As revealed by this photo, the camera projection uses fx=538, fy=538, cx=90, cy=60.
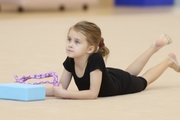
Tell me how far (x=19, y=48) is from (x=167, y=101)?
2.05 meters

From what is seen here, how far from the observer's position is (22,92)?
242 cm

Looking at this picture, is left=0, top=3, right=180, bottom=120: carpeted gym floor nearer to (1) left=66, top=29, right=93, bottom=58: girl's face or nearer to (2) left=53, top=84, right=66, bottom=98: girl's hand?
(2) left=53, top=84, right=66, bottom=98: girl's hand

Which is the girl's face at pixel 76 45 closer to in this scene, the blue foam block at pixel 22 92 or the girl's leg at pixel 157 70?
the blue foam block at pixel 22 92

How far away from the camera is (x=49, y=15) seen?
762 centimetres

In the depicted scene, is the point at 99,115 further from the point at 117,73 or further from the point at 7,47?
the point at 7,47

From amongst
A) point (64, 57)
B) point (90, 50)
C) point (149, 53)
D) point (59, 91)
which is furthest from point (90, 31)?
point (64, 57)

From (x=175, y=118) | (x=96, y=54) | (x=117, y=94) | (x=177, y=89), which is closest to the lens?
(x=175, y=118)

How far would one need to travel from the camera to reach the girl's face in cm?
249

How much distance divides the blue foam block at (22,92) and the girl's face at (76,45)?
0.21 m

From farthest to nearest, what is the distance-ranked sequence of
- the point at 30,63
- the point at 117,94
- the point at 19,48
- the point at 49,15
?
the point at 49,15, the point at 19,48, the point at 30,63, the point at 117,94

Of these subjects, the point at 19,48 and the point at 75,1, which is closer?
the point at 19,48

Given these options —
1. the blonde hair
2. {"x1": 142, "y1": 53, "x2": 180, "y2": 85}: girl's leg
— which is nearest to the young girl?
the blonde hair

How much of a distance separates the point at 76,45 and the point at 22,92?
33 centimetres

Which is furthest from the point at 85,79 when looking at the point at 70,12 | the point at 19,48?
the point at 70,12
